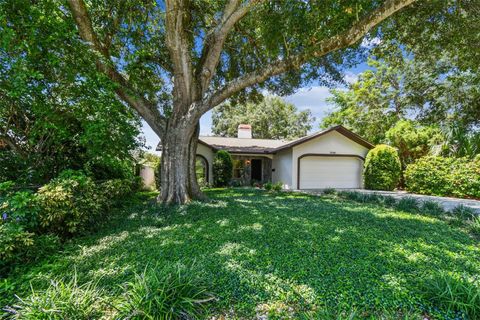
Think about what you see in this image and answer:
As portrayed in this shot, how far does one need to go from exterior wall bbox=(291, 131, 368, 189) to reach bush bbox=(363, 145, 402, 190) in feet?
4.54

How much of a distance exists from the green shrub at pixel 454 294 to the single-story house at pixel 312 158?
11.2 metres

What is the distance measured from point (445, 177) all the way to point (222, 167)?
11901 millimetres

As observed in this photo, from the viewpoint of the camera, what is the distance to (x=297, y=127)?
3133 centimetres

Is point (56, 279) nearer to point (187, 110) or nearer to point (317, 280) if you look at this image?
point (317, 280)

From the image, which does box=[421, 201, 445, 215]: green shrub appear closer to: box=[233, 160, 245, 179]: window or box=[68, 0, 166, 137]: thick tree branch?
box=[68, 0, 166, 137]: thick tree branch

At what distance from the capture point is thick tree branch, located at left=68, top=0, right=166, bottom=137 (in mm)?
6223

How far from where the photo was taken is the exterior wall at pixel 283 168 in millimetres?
14406

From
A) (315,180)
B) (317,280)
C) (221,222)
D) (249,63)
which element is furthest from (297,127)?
(317,280)

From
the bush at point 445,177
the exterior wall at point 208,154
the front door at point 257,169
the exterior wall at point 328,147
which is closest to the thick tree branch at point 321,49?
the exterior wall at point 328,147

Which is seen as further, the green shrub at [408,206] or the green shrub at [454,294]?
the green shrub at [408,206]

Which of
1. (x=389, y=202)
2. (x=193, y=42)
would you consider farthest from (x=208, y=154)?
(x=389, y=202)

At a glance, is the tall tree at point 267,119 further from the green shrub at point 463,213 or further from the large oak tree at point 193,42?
the green shrub at point 463,213

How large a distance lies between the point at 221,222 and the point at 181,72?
518cm

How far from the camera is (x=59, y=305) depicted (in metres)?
2.28
